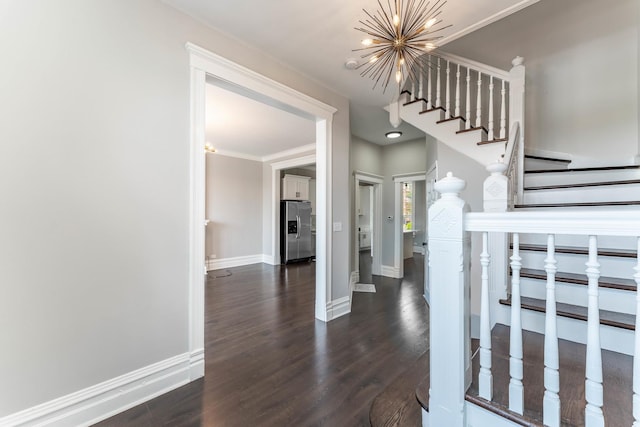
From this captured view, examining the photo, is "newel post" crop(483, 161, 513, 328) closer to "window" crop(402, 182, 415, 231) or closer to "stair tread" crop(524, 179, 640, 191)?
"stair tread" crop(524, 179, 640, 191)

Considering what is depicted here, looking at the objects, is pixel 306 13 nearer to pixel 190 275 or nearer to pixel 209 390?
pixel 190 275

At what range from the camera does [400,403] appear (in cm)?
167

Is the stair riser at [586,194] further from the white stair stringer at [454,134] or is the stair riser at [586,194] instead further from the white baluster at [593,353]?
the white baluster at [593,353]

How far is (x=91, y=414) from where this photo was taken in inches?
62.9

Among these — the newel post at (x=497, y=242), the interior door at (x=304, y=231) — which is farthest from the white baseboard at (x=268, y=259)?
the newel post at (x=497, y=242)

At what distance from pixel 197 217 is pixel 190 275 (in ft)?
1.48

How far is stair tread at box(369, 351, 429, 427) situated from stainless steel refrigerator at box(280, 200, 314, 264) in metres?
4.96

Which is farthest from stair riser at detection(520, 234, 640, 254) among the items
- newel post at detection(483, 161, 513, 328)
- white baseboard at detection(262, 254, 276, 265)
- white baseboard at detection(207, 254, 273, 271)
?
→ white baseboard at detection(207, 254, 273, 271)

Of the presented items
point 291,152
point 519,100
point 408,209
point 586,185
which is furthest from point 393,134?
point 408,209

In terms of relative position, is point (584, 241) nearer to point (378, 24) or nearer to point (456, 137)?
point (456, 137)

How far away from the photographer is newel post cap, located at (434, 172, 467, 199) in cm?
113

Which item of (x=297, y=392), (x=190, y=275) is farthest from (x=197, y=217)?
(x=297, y=392)

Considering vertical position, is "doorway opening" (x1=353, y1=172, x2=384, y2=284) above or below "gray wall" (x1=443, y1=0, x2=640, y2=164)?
below

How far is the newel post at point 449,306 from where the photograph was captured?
112 cm
